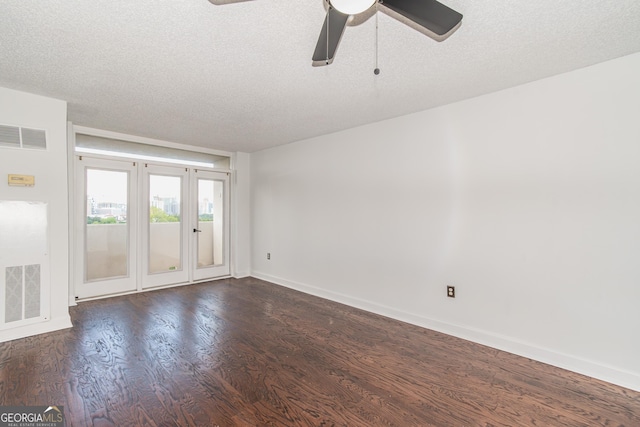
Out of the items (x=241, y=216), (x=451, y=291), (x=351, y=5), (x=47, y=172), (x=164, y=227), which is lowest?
(x=451, y=291)

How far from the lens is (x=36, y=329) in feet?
9.60

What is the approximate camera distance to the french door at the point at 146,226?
405 centimetres

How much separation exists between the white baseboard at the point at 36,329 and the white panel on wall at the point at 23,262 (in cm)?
6

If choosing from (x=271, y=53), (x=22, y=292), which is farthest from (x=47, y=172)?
(x=271, y=53)

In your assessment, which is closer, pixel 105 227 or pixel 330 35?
pixel 330 35

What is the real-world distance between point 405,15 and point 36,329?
428 cm

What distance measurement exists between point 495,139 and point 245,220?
438cm

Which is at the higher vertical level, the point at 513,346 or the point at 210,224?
the point at 210,224

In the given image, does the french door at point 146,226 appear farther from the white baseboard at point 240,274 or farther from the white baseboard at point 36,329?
the white baseboard at point 36,329

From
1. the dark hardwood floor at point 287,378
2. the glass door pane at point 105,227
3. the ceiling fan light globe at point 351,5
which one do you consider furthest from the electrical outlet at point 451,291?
the glass door pane at point 105,227

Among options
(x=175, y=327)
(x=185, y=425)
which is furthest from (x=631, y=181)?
(x=175, y=327)

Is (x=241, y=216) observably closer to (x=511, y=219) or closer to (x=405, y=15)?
(x=511, y=219)

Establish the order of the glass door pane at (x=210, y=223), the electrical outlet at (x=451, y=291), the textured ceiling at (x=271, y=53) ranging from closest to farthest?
the textured ceiling at (x=271, y=53), the electrical outlet at (x=451, y=291), the glass door pane at (x=210, y=223)

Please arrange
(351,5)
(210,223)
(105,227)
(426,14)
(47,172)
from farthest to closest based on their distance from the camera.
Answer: (210,223)
(105,227)
(47,172)
(426,14)
(351,5)
